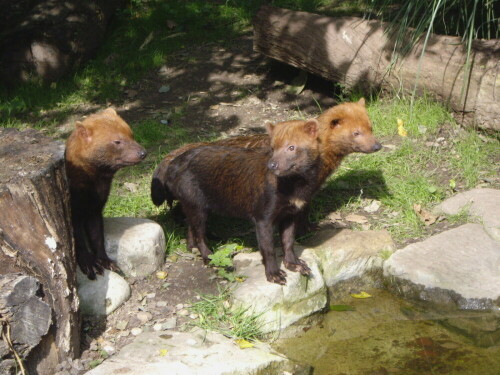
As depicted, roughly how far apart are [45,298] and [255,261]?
2.04 m

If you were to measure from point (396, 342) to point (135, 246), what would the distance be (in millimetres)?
2190

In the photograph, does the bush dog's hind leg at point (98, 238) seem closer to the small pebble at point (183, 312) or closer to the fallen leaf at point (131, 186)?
the small pebble at point (183, 312)

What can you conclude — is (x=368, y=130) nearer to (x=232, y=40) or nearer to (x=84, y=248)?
(x=84, y=248)

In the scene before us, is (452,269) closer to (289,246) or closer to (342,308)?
(342,308)

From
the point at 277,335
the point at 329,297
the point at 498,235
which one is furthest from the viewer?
the point at 498,235

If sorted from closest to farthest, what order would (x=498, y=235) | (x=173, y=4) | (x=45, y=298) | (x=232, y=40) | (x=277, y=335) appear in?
(x=45, y=298)
(x=277, y=335)
(x=498, y=235)
(x=232, y=40)
(x=173, y=4)

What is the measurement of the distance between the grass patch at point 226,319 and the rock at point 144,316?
0.32 meters

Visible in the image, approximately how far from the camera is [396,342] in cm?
527

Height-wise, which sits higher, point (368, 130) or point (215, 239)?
point (368, 130)

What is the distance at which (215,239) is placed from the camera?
21.3 feet

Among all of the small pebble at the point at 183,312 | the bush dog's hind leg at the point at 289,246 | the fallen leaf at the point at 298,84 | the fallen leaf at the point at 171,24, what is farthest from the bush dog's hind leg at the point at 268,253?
the fallen leaf at the point at 171,24

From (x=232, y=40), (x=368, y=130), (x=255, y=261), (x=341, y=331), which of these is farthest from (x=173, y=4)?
(x=341, y=331)

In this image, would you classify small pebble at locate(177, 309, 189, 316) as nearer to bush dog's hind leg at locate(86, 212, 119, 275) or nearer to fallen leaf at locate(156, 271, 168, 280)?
fallen leaf at locate(156, 271, 168, 280)

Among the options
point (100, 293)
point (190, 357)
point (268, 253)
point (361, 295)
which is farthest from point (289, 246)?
point (100, 293)
